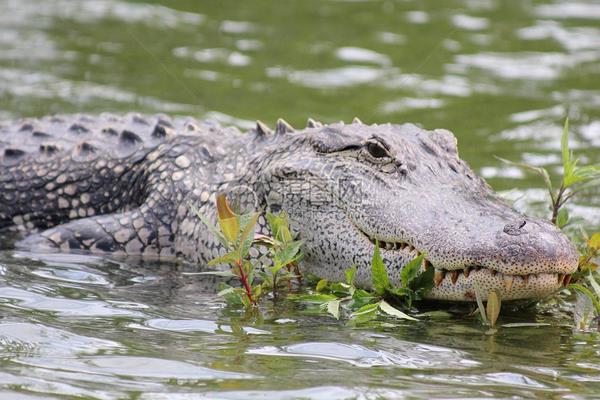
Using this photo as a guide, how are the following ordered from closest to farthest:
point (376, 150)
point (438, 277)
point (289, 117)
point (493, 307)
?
point (493, 307)
point (438, 277)
point (376, 150)
point (289, 117)

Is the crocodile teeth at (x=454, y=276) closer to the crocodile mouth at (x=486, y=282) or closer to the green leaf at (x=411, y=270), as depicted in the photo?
the crocodile mouth at (x=486, y=282)

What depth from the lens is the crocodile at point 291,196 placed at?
14.0 feet

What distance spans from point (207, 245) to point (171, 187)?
0.64 meters

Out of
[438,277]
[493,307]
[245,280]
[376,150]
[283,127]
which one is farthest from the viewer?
[283,127]

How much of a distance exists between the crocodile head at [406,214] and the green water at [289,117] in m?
0.31

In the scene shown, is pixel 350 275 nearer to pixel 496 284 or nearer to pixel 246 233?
pixel 246 233

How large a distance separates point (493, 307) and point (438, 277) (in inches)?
10.7

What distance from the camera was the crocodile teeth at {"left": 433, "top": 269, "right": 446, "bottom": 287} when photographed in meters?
4.44

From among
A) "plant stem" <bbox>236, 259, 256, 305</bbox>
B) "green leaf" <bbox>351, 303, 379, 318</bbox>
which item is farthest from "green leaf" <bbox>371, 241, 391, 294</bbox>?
"plant stem" <bbox>236, 259, 256, 305</bbox>

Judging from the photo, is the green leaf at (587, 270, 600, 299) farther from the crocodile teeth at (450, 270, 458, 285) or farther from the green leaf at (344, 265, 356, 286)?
the green leaf at (344, 265, 356, 286)

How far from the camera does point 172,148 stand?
21.4ft

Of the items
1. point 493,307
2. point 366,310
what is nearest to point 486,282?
point 493,307

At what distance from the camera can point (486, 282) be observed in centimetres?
425

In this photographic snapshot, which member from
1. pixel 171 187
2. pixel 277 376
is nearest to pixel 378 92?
pixel 171 187
